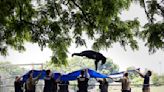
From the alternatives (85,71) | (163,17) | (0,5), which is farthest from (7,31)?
(85,71)

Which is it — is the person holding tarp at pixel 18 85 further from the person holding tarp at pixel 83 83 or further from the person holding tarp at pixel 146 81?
the person holding tarp at pixel 146 81

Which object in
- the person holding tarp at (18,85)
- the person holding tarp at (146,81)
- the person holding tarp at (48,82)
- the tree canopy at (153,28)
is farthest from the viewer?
the person holding tarp at (18,85)

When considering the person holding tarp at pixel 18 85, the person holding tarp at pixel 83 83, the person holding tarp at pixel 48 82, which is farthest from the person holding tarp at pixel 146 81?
the person holding tarp at pixel 18 85

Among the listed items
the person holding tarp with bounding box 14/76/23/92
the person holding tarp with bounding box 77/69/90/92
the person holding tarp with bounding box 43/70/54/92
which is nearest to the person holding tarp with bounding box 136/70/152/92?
the person holding tarp with bounding box 77/69/90/92

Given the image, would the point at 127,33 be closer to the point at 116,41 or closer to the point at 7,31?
the point at 116,41

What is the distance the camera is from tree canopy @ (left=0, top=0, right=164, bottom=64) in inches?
394

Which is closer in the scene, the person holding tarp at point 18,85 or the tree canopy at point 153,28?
the tree canopy at point 153,28

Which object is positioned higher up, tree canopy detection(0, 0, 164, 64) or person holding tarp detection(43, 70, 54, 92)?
tree canopy detection(0, 0, 164, 64)

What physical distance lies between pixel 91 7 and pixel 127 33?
1.40m

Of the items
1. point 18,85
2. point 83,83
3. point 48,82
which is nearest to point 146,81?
point 83,83

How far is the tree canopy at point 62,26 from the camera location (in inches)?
394

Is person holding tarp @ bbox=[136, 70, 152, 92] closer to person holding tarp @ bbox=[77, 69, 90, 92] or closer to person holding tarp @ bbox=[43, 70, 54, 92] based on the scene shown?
person holding tarp @ bbox=[77, 69, 90, 92]

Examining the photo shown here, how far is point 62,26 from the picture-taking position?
11109 mm

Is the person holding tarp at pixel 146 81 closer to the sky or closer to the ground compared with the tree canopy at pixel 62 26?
closer to the ground
